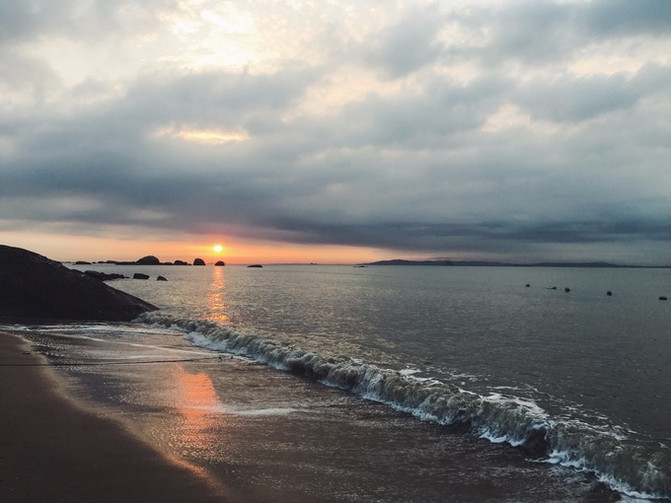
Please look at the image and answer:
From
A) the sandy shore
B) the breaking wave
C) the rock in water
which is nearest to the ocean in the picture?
the breaking wave

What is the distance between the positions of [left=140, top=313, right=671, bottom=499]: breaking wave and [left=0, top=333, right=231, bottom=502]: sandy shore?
7.33 meters

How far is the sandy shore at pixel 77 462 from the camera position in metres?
7.10

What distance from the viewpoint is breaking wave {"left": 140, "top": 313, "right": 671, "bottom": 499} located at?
9.24 metres

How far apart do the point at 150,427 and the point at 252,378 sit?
251 inches

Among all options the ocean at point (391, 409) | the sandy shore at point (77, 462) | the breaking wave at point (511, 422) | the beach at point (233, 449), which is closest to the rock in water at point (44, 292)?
the ocean at point (391, 409)

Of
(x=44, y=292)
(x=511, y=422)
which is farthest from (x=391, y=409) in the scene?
(x=44, y=292)

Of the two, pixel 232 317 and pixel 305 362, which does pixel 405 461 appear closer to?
pixel 305 362

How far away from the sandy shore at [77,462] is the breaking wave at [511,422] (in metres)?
7.33

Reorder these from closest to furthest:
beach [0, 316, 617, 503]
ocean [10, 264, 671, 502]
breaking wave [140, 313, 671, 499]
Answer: beach [0, 316, 617, 503]
ocean [10, 264, 671, 502]
breaking wave [140, 313, 671, 499]

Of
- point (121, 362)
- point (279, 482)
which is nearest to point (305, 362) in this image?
point (121, 362)

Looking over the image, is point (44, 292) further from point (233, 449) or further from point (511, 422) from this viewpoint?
point (511, 422)

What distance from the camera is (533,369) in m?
19.5

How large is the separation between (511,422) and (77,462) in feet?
32.4

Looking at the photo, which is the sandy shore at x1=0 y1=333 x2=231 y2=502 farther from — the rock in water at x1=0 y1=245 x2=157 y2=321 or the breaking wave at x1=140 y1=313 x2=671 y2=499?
the rock in water at x1=0 y1=245 x2=157 y2=321
